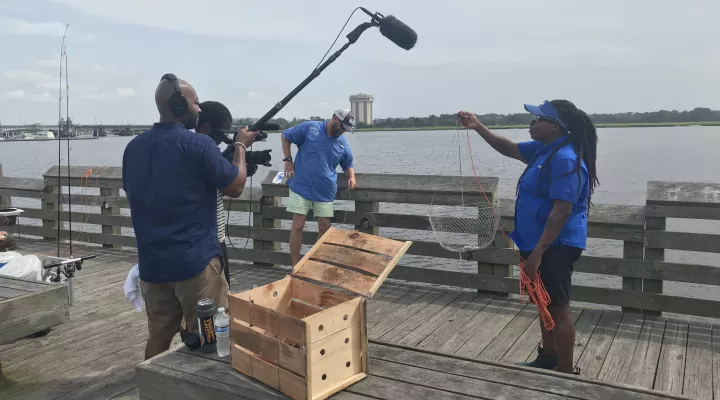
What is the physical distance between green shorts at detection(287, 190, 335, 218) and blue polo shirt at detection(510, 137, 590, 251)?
2.57 metres

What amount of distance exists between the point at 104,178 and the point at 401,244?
590 centimetres

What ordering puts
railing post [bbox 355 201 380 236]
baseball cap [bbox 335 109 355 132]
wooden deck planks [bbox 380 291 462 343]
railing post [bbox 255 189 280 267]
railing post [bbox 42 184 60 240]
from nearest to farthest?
wooden deck planks [bbox 380 291 462 343] → baseball cap [bbox 335 109 355 132] → railing post [bbox 355 201 380 236] → railing post [bbox 255 189 280 267] → railing post [bbox 42 184 60 240]

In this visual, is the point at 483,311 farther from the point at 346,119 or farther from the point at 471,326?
the point at 346,119

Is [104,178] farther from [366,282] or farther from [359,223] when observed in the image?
[366,282]

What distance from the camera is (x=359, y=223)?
5727 mm

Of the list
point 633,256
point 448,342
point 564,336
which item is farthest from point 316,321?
point 633,256

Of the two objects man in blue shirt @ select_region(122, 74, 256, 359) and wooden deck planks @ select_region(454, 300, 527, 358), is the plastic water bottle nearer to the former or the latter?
man in blue shirt @ select_region(122, 74, 256, 359)

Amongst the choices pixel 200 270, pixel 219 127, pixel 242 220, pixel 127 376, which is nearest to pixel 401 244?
pixel 200 270

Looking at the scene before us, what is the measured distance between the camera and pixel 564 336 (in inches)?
125

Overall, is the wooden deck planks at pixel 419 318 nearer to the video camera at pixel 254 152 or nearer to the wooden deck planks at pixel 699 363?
the video camera at pixel 254 152

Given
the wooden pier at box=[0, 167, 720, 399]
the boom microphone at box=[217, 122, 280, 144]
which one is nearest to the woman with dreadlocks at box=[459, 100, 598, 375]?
the wooden pier at box=[0, 167, 720, 399]

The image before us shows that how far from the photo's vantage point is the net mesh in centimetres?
501

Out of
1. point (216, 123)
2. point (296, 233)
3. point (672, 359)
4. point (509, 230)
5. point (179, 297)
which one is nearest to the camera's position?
point (179, 297)

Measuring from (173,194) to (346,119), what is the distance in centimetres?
288
